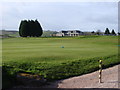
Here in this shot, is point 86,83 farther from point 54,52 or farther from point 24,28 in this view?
point 24,28

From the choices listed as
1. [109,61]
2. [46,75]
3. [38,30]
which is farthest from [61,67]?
[38,30]

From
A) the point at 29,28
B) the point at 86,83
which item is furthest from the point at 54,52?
the point at 29,28

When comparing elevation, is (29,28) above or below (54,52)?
above

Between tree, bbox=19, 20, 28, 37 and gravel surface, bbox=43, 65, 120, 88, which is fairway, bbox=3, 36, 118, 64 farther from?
tree, bbox=19, 20, 28, 37

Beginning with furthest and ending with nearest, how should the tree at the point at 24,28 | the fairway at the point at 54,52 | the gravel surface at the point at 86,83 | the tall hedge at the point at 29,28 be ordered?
the tall hedge at the point at 29,28, the tree at the point at 24,28, the fairway at the point at 54,52, the gravel surface at the point at 86,83

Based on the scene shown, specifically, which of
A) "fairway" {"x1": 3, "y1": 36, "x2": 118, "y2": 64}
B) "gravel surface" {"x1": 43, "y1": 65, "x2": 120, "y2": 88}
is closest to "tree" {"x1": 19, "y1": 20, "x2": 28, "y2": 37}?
"fairway" {"x1": 3, "y1": 36, "x2": 118, "y2": 64}

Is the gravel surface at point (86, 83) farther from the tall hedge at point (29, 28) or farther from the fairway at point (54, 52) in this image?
the tall hedge at point (29, 28)

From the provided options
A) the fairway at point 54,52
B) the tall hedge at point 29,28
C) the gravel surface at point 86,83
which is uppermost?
the tall hedge at point 29,28

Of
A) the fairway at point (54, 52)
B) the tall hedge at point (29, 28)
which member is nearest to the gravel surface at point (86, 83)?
the fairway at point (54, 52)

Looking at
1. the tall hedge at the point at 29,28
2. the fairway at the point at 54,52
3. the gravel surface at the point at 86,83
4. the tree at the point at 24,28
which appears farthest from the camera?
the tall hedge at the point at 29,28

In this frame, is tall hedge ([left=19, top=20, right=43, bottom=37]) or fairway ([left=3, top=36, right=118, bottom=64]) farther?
tall hedge ([left=19, top=20, right=43, bottom=37])

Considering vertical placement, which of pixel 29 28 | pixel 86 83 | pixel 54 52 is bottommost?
pixel 86 83

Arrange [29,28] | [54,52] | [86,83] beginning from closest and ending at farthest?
[86,83], [54,52], [29,28]

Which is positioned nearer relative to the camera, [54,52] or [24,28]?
[54,52]
